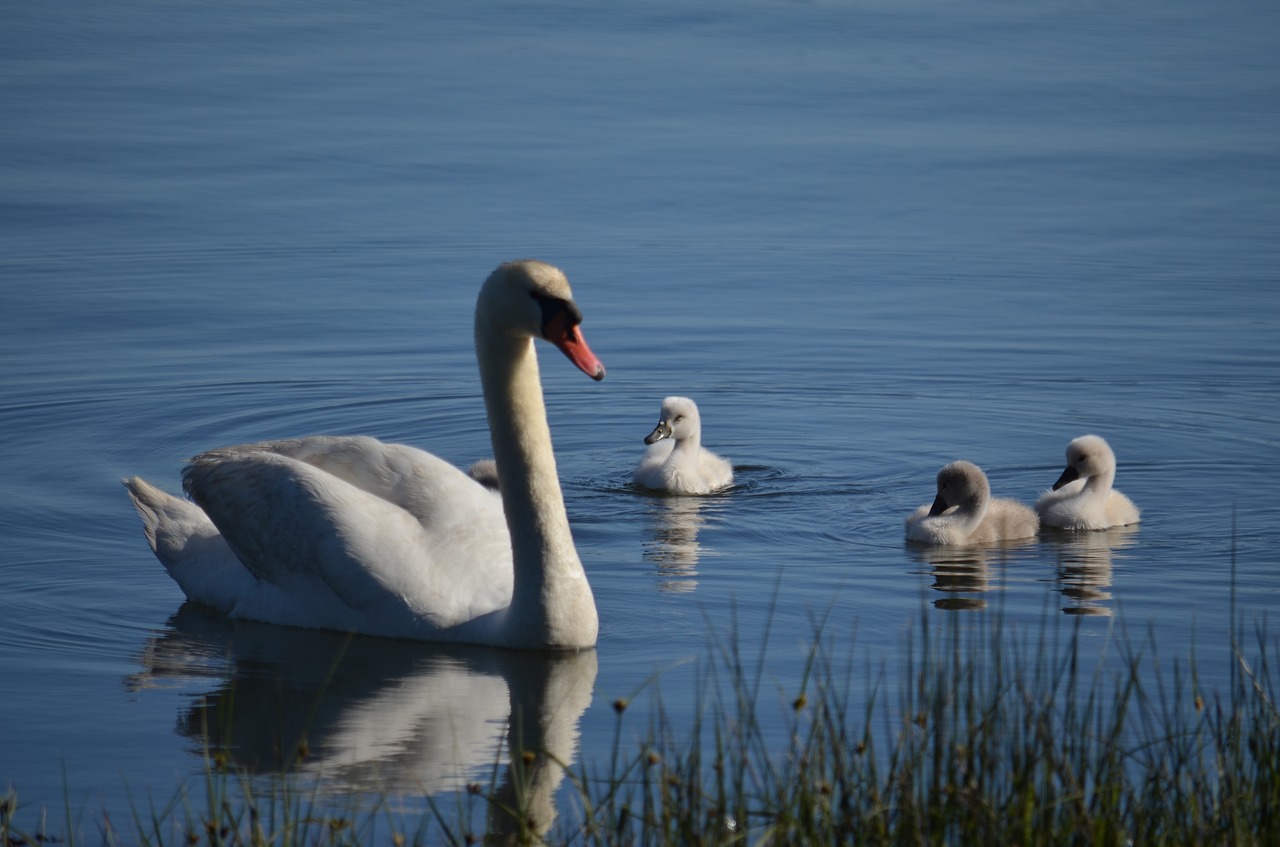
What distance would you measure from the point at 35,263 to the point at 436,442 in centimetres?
641

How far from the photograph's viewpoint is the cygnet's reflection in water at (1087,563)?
30.5ft

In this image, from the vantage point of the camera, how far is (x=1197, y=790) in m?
5.47

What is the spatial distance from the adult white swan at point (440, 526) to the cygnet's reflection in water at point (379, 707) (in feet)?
0.48

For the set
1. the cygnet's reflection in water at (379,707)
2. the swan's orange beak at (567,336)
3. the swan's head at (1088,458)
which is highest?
the swan's orange beak at (567,336)

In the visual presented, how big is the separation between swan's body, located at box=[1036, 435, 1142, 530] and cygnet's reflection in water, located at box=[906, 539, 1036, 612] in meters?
0.28

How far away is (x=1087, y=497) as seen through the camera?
36.7 feet

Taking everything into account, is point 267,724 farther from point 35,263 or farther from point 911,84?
point 911,84

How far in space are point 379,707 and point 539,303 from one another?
1.83 meters

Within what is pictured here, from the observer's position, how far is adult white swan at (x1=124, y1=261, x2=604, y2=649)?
8.37m

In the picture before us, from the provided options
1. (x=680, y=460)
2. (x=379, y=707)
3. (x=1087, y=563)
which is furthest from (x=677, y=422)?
(x=379, y=707)

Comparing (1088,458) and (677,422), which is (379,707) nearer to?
(677,422)

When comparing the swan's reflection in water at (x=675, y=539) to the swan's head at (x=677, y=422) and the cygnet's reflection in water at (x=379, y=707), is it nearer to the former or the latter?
the swan's head at (x=677, y=422)

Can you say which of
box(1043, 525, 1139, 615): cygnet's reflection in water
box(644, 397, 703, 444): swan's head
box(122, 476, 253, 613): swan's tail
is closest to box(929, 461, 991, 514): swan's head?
box(1043, 525, 1139, 615): cygnet's reflection in water

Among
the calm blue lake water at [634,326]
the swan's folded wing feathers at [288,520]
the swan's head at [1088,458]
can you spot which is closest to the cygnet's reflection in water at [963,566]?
the calm blue lake water at [634,326]
